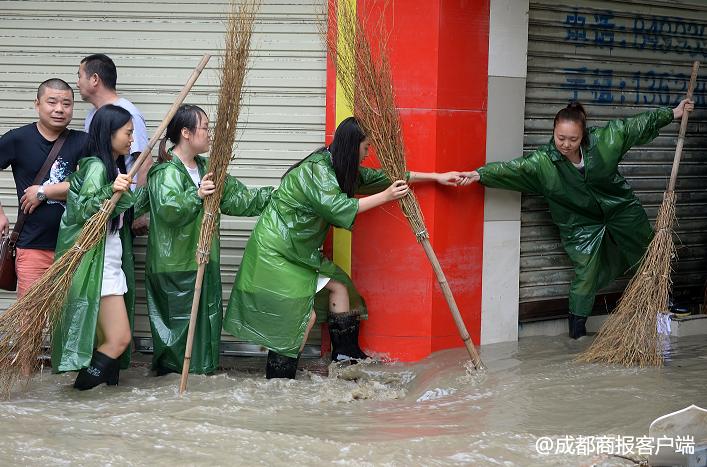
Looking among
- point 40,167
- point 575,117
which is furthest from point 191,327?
point 575,117

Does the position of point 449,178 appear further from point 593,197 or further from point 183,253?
point 183,253

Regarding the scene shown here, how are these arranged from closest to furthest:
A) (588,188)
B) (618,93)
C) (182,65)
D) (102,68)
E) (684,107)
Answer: (102,68) → (684,107) → (588,188) → (182,65) → (618,93)

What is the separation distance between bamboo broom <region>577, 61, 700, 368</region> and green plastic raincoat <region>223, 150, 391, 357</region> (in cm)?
170

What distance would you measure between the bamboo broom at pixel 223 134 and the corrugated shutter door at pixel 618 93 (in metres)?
2.02

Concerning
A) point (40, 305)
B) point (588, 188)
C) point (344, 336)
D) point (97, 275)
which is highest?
point (588, 188)

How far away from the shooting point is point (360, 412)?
16.5 ft

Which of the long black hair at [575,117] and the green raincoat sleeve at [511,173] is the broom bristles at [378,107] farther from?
the long black hair at [575,117]

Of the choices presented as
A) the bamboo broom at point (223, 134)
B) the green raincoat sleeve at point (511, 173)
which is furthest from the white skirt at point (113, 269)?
the green raincoat sleeve at point (511, 173)

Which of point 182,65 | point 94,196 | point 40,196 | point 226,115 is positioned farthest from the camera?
point 182,65

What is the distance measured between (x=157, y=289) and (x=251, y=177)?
105cm

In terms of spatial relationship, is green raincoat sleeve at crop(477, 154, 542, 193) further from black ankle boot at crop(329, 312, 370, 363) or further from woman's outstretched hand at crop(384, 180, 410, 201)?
black ankle boot at crop(329, 312, 370, 363)

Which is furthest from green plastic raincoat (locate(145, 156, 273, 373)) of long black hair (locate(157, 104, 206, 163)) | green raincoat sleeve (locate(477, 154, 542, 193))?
green raincoat sleeve (locate(477, 154, 542, 193))

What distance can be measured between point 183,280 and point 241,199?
57cm

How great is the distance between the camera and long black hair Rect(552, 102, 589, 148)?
594cm
